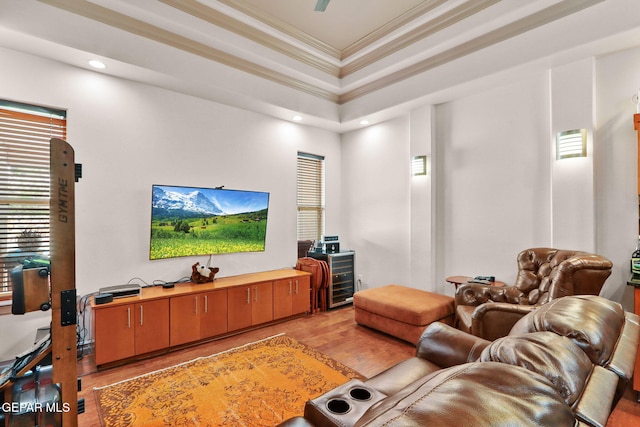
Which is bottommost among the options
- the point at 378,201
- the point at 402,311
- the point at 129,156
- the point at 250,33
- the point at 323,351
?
the point at 323,351

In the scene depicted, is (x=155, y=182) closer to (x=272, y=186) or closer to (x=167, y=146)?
(x=167, y=146)

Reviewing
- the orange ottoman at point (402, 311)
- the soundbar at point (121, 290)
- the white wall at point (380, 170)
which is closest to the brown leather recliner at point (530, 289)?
the orange ottoman at point (402, 311)

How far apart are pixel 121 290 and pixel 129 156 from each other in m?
1.51

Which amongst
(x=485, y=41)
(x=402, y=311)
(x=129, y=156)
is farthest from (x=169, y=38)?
(x=402, y=311)

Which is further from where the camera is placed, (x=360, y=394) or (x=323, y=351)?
(x=323, y=351)

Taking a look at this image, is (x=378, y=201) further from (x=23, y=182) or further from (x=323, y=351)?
(x=23, y=182)

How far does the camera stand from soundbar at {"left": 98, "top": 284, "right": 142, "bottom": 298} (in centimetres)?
300

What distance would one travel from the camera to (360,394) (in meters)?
1.56

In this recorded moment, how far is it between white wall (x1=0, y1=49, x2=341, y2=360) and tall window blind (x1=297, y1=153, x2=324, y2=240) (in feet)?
2.13

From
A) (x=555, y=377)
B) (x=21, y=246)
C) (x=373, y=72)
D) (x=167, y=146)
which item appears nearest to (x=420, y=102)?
(x=373, y=72)

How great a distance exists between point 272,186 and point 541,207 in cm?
354

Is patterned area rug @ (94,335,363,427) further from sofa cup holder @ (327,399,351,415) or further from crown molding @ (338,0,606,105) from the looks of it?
crown molding @ (338,0,606,105)

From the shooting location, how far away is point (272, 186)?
468 cm

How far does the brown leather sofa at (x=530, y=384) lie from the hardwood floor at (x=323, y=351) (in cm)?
146
